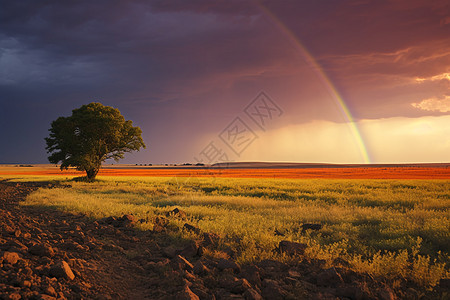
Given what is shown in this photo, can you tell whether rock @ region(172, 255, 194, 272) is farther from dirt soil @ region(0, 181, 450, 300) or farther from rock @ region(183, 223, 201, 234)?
rock @ region(183, 223, 201, 234)

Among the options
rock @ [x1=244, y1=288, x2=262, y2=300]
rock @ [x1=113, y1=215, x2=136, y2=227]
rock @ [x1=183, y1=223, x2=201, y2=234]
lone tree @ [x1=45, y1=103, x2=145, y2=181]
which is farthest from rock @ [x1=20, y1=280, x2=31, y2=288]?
lone tree @ [x1=45, y1=103, x2=145, y2=181]

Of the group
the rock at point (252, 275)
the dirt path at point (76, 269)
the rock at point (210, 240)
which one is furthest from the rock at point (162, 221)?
the rock at point (252, 275)

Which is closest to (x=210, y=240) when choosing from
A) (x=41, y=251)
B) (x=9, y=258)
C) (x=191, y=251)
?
(x=191, y=251)

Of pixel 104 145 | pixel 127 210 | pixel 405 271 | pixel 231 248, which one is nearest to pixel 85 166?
pixel 104 145

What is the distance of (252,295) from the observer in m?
5.44

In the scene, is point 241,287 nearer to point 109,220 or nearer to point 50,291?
point 50,291

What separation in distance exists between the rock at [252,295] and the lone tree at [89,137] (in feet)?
132

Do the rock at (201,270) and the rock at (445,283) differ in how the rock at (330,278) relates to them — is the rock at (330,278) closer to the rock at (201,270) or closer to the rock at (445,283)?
the rock at (445,283)

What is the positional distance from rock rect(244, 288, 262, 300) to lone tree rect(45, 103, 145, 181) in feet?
132

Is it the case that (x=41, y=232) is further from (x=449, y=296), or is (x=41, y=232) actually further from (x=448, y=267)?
(x=448, y=267)

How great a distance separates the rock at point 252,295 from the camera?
17.8ft

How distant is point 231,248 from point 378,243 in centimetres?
514

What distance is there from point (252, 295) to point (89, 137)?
144 feet

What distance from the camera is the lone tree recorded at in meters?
42.4
